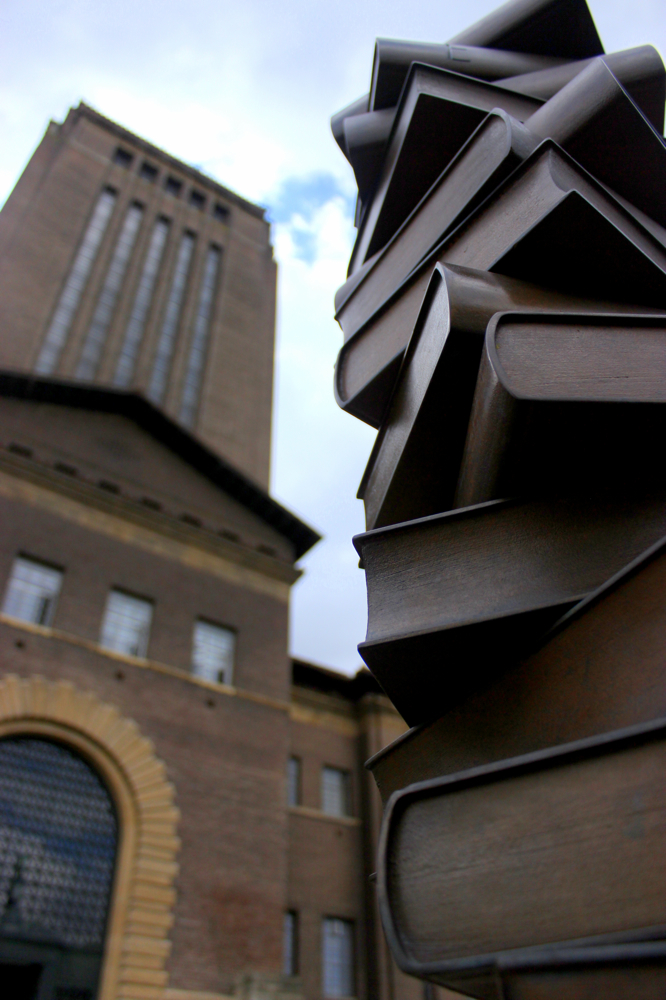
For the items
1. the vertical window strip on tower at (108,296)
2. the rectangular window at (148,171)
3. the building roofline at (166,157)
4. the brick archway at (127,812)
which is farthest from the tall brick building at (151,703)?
the building roofline at (166,157)

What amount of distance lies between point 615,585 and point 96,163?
3451cm

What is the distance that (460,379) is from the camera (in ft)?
7.04

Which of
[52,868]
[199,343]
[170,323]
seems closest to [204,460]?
[52,868]

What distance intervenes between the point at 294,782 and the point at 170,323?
700 inches

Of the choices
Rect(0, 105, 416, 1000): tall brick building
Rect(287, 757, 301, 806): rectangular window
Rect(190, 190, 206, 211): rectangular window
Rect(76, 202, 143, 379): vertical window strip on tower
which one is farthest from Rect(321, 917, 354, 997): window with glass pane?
Rect(190, 190, 206, 211): rectangular window

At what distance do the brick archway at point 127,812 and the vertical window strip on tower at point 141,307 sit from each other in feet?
43.3

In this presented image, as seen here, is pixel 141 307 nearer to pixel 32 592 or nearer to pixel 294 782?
pixel 32 592

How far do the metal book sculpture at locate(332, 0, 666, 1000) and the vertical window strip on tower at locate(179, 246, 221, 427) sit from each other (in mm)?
23478

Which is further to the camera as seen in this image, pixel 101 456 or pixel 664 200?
pixel 101 456

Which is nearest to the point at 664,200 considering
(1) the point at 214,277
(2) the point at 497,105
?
(2) the point at 497,105

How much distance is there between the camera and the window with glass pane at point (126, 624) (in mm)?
15078

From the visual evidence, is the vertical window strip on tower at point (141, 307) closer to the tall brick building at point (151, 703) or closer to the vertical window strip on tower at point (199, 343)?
the tall brick building at point (151, 703)

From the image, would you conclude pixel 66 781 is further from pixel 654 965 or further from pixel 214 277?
pixel 214 277

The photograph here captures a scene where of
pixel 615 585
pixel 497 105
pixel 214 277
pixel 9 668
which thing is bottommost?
pixel 615 585
